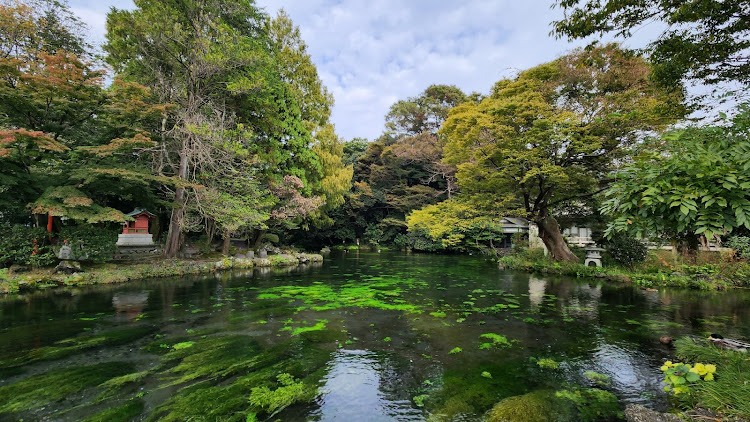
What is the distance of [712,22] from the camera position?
4.84 metres

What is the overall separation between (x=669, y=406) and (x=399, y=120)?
30.9 meters

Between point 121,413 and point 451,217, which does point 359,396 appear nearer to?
point 121,413

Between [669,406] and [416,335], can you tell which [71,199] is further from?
[669,406]

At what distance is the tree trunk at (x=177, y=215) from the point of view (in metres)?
13.2

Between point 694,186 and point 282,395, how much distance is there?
14.4 feet

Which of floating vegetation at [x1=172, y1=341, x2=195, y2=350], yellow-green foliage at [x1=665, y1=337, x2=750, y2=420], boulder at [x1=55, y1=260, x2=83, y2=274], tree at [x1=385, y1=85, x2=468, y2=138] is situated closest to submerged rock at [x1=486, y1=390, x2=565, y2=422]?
yellow-green foliage at [x1=665, y1=337, x2=750, y2=420]

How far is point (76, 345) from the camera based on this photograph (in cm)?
487

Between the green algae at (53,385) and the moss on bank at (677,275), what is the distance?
13.8 metres

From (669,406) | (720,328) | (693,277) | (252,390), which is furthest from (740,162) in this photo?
(693,277)

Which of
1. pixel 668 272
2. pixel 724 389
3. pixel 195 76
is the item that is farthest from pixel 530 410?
pixel 195 76

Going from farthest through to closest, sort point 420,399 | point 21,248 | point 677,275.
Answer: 1. point 677,275
2. point 21,248
3. point 420,399

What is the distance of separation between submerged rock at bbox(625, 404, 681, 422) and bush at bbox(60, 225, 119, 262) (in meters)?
15.0

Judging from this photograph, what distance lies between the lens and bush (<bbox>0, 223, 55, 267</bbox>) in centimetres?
947

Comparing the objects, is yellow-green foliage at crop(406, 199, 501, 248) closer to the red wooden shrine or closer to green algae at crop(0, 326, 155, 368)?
green algae at crop(0, 326, 155, 368)
